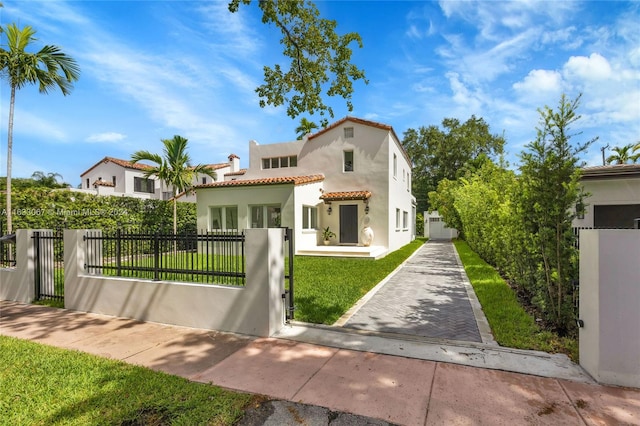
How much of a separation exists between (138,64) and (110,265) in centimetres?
654

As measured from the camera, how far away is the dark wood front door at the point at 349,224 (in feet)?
59.9

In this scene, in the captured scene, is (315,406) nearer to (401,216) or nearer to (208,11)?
(208,11)

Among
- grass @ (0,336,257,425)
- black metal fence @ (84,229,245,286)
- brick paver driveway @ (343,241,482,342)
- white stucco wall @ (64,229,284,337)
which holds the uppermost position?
black metal fence @ (84,229,245,286)

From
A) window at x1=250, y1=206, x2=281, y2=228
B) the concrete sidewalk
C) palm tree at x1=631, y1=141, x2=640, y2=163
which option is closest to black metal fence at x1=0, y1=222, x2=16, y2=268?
the concrete sidewalk

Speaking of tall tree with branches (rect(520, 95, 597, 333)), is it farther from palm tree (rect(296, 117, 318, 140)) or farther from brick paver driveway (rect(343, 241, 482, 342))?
palm tree (rect(296, 117, 318, 140))

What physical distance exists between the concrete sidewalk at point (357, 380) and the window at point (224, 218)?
448 inches

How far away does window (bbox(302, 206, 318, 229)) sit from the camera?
661 inches

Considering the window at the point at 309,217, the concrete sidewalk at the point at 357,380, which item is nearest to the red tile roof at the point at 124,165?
the window at the point at 309,217

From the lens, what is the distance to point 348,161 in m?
18.7

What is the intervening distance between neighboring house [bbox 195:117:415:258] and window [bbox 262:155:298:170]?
2.8 inches

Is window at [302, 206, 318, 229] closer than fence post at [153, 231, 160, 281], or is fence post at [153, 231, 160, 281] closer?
fence post at [153, 231, 160, 281]

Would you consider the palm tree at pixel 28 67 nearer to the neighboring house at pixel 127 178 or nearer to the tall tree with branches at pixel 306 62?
the tall tree with branches at pixel 306 62

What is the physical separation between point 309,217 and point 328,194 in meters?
1.99

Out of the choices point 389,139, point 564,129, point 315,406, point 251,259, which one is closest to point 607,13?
point 564,129
